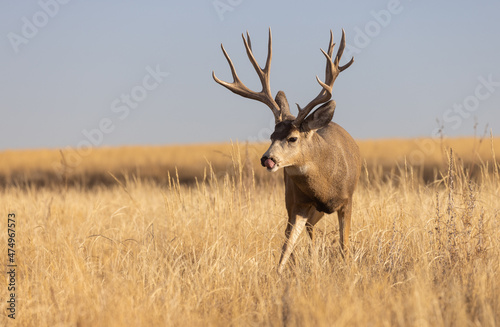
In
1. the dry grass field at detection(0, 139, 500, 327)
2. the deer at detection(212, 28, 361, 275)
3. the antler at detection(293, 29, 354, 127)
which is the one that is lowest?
the dry grass field at detection(0, 139, 500, 327)

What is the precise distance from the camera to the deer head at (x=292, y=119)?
5.02 meters

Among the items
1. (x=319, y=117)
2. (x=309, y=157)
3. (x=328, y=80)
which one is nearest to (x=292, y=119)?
(x=319, y=117)

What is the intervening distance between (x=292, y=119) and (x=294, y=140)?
0.37 meters

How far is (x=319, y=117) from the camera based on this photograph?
5301 mm

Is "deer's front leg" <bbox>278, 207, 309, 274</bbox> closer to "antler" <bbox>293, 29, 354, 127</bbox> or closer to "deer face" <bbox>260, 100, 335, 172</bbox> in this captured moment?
"deer face" <bbox>260, 100, 335, 172</bbox>

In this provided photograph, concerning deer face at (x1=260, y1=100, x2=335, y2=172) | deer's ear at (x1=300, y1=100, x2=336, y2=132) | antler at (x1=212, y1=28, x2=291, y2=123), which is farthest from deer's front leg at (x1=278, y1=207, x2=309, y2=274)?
antler at (x1=212, y1=28, x2=291, y2=123)

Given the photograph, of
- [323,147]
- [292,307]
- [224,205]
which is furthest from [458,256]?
[224,205]

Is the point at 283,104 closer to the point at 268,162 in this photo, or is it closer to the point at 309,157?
the point at 309,157

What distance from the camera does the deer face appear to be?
4.95 metres

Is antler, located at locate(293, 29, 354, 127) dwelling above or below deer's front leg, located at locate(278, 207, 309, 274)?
above

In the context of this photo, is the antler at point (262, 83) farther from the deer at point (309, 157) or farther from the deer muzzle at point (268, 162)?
the deer muzzle at point (268, 162)

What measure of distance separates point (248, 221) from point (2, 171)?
22457 millimetres

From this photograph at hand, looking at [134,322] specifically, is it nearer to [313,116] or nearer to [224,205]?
[313,116]

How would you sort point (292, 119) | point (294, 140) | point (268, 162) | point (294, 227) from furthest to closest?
1. point (294, 227)
2. point (292, 119)
3. point (294, 140)
4. point (268, 162)
